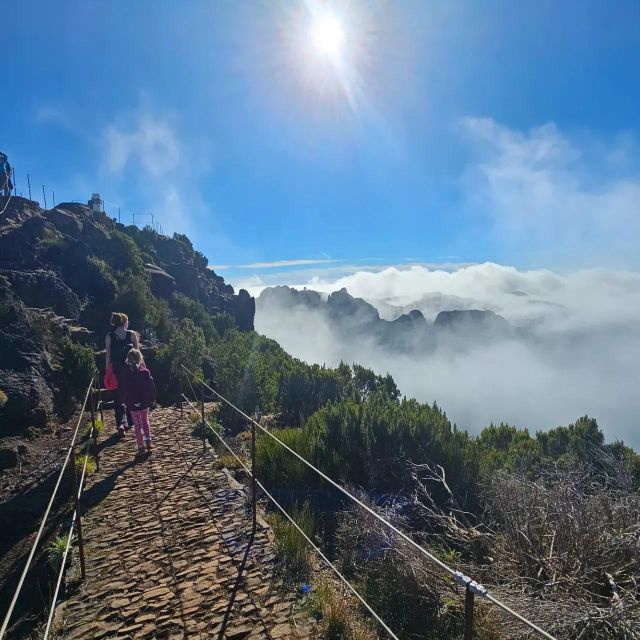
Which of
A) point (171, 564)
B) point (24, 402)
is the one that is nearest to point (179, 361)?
point (24, 402)

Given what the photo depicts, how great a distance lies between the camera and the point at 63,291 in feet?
62.8

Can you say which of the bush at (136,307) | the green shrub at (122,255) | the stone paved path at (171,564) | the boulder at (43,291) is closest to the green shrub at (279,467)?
the stone paved path at (171,564)

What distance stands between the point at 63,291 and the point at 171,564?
18.5m

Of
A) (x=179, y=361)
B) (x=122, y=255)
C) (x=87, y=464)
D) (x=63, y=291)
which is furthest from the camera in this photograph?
(x=122, y=255)

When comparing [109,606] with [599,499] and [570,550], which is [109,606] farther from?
[599,499]

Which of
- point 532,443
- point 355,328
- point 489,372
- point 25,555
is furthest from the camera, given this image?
point 355,328

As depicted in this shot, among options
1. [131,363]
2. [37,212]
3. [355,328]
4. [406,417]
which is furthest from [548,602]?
[355,328]

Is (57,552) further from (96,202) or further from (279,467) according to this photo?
(96,202)

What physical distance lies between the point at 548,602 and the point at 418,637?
1.18 metres

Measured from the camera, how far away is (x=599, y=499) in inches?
170

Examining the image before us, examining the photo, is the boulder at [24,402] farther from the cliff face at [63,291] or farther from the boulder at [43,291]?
the boulder at [43,291]

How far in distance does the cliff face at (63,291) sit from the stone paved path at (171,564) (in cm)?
527

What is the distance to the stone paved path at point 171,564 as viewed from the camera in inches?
134

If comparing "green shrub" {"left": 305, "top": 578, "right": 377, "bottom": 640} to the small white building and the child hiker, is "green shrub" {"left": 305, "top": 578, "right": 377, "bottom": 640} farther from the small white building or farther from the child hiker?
the small white building
